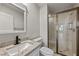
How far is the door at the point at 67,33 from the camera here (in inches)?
41.0

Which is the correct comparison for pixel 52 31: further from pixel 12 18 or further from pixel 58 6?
pixel 12 18

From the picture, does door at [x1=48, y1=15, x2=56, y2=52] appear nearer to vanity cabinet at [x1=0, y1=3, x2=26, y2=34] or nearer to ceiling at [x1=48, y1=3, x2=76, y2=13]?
ceiling at [x1=48, y1=3, x2=76, y2=13]

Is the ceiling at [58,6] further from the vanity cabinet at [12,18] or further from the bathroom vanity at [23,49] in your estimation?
the bathroom vanity at [23,49]

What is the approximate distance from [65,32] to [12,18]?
64cm

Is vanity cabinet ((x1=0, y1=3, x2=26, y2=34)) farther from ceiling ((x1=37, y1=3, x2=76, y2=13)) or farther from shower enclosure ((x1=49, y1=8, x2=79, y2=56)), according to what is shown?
shower enclosure ((x1=49, y1=8, x2=79, y2=56))

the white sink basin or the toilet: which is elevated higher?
the white sink basin

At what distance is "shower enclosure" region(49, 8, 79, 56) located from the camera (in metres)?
1.03

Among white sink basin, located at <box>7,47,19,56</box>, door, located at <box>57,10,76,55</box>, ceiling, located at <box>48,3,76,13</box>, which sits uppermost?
ceiling, located at <box>48,3,76,13</box>

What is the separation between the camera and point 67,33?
1.07 m

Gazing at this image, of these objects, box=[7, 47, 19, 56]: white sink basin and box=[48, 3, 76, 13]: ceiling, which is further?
box=[48, 3, 76, 13]: ceiling

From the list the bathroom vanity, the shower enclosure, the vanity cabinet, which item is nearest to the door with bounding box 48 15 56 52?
the shower enclosure

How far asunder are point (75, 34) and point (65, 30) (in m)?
0.12

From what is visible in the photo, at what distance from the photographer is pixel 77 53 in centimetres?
101

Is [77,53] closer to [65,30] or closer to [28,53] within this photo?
[65,30]
